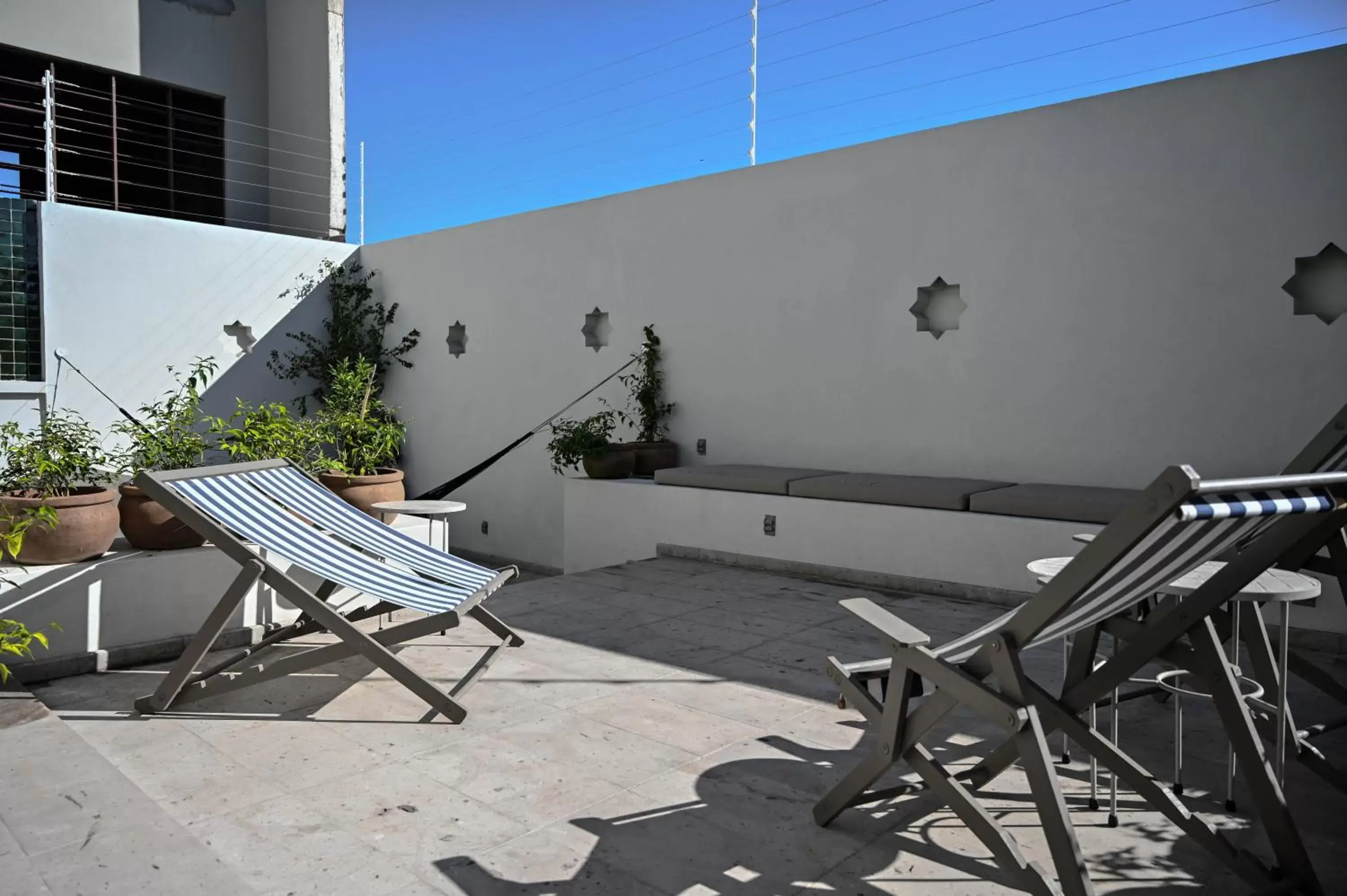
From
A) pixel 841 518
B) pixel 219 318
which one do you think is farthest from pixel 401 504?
pixel 219 318

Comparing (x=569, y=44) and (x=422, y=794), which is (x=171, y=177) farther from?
(x=422, y=794)

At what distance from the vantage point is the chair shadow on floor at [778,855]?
189 cm

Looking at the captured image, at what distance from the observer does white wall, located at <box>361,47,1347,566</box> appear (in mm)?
4352

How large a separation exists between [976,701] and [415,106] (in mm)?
8386

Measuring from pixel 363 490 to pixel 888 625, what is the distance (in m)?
3.28

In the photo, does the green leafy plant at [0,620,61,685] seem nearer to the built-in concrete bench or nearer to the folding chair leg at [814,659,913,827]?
the folding chair leg at [814,659,913,827]

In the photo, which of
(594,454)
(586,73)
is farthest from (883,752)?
(586,73)

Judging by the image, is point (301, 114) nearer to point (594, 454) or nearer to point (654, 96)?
point (654, 96)

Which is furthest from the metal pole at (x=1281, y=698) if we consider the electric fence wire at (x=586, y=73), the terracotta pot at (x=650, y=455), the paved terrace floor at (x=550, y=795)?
the electric fence wire at (x=586, y=73)

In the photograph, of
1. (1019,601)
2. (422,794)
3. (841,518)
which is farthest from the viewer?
(841,518)

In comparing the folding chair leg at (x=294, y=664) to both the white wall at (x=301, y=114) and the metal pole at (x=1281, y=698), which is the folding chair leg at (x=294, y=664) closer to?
the metal pole at (x=1281, y=698)

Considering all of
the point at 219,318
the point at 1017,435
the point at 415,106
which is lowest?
the point at 1017,435

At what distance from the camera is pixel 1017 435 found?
201 inches

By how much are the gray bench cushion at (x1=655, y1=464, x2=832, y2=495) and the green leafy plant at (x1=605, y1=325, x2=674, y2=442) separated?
2.26 feet
